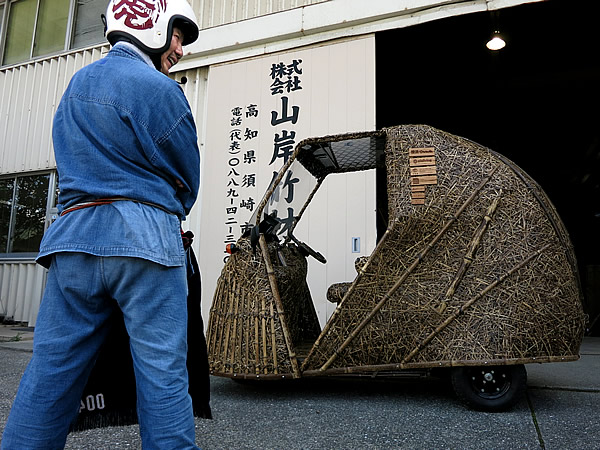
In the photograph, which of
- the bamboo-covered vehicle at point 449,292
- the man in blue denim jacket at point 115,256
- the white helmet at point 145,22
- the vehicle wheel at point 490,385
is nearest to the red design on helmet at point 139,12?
the white helmet at point 145,22

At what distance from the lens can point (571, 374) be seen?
13.6 ft

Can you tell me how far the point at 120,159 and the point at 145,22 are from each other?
0.53 meters

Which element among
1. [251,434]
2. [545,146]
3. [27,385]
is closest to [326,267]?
[251,434]

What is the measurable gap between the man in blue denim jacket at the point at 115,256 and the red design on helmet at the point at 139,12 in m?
0.16

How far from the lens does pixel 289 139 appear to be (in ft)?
18.2

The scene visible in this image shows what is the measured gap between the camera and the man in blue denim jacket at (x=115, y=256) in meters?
1.37

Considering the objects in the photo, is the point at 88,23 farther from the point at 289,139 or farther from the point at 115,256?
the point at 115,256

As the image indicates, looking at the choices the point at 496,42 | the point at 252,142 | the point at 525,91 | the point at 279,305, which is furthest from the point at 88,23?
the point at 525,91

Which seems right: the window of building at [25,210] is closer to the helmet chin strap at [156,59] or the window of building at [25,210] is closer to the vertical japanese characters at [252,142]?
the vertical japanese characters at [252,142]

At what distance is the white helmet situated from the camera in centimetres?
162

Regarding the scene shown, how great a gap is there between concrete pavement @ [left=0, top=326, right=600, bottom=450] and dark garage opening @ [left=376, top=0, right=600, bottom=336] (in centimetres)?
236

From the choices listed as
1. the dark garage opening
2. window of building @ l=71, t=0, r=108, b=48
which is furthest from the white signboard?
window of building @ l=71, t=0, r=108, b=48

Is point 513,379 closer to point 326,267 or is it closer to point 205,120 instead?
point 326,267

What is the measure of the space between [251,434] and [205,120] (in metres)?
4.58
